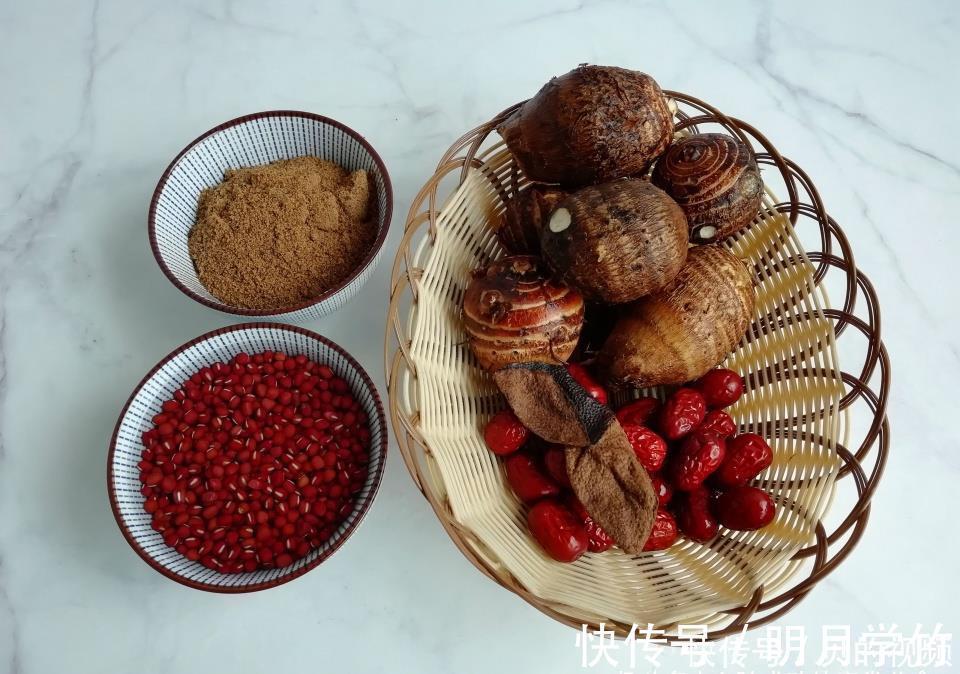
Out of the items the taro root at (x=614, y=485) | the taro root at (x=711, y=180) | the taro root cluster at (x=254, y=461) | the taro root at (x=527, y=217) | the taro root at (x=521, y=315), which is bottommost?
the taro root cluster at (x=254, y=461)

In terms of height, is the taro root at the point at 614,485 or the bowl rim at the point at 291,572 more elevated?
the taro root at the point at 614,485

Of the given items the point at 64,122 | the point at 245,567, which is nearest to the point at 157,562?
the point at 245,567

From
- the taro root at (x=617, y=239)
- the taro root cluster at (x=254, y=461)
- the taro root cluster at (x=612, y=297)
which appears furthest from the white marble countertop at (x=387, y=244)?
the taro root at (x=617, y=239)

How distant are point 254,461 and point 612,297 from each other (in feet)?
1.71

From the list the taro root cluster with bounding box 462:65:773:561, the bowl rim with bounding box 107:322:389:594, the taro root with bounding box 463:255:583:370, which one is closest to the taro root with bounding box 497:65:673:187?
the taro root cluster with bounding box 462:65:773:561

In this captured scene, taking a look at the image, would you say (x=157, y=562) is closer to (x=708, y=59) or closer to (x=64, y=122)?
(x=64, y=122)

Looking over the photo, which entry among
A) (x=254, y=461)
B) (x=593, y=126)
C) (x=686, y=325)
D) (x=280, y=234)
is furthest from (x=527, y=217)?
(x=254, y=461)

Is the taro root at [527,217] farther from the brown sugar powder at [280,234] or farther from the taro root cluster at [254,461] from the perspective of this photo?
the taro root cluster at [254,461]

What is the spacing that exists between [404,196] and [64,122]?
0.61 metres

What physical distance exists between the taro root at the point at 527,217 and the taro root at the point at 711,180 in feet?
0.49

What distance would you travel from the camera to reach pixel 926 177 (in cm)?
117

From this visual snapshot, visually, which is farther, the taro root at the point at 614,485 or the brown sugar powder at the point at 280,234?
the brown sugar powder at the point at 280,234

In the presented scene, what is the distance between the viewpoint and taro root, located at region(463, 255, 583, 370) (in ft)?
2.70

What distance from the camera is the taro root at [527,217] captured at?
881 millimetres
